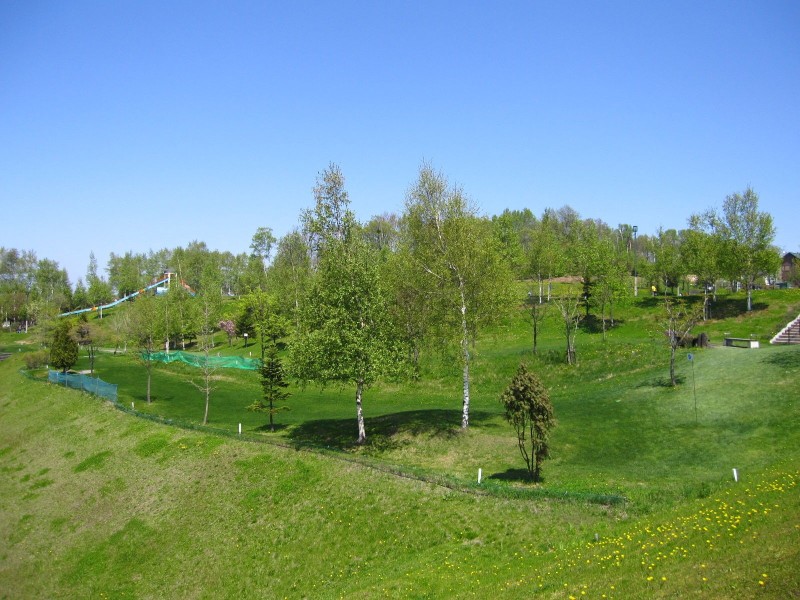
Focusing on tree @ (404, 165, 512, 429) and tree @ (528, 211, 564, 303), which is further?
tree @ (528, 211, 564, 303)

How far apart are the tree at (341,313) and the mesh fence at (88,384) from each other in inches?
987

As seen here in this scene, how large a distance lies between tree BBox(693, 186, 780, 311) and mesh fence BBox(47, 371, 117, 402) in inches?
2790

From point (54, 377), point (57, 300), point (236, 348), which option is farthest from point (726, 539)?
point (57, 300)

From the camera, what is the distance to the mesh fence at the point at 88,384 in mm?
51188

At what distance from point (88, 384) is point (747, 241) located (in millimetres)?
76940

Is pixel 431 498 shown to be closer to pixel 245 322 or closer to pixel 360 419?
pixel 360 419

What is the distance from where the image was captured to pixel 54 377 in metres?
61.7

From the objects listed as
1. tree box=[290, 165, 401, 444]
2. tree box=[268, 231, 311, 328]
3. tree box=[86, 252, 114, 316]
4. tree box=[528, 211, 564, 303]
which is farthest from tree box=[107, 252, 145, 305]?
tree box=[290, 165, 401, 444]

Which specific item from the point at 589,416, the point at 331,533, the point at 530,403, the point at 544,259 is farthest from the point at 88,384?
the point at 544,259

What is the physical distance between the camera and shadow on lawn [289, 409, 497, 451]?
35.8 m

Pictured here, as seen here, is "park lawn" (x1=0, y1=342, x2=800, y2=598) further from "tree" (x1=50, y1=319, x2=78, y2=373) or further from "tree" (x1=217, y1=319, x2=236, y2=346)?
"tree" (x1=217, y1=319, x2=236, y2=346)

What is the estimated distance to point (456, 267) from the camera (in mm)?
36781

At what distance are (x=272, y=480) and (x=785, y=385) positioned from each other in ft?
102

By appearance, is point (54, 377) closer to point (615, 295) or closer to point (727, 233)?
point (615, 295)
